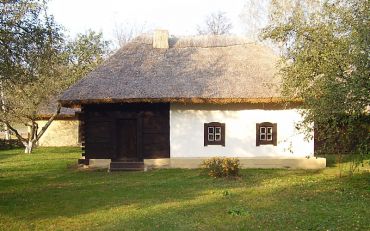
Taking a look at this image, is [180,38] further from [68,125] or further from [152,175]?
[68,125]

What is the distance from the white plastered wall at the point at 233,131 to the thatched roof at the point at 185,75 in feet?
3.14

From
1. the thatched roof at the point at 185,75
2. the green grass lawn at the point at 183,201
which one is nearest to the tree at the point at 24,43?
the green grass lawn at the point at 183,201

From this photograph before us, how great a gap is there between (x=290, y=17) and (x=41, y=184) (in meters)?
9.72

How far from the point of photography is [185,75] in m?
20.2

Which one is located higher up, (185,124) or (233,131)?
(185,124)

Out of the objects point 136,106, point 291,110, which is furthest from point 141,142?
point 291,110

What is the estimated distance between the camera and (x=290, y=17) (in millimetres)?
13195

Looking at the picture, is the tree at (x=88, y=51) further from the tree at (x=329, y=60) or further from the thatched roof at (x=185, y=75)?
the tree at (x=329, y=60)

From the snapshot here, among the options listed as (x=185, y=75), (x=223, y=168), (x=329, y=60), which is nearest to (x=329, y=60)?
(x=329, y=60)

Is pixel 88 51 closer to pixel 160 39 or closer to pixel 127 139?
pixel 160 39

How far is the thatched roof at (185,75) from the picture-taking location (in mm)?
18797

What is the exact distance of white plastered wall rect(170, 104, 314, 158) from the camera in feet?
64.3

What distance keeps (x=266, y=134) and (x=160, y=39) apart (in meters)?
7.33

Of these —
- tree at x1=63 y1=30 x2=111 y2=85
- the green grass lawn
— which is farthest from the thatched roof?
tree at x1=63 y1=30 x2=111 y2=85
